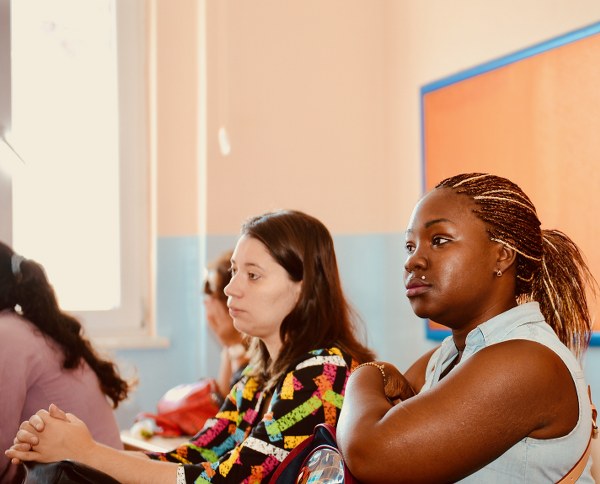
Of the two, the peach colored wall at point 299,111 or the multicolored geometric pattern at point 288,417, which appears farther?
the peach colored wall at point 299,111

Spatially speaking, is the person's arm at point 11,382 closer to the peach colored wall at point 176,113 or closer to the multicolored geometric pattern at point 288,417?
the multicolored geometric pattern at point 288,417

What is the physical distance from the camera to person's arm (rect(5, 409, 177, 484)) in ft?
5.56

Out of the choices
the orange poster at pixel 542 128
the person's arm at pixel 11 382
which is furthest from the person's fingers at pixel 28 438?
the orange poster at pixel 542 128

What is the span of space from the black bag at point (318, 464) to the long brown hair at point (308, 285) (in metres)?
0.47

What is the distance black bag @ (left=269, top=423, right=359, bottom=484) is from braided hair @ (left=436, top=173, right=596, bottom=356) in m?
0.39

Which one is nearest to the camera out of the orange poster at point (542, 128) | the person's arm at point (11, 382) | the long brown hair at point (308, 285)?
the long brown hair at point (308, 285)

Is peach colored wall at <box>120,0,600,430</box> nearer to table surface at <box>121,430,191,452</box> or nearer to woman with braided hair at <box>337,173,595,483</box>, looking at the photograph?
table surface at <box>121,430,191,452</box>

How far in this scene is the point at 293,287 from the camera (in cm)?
194

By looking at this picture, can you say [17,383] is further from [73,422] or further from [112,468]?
[112,468]

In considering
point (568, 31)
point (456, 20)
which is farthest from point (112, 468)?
point (456, 20)

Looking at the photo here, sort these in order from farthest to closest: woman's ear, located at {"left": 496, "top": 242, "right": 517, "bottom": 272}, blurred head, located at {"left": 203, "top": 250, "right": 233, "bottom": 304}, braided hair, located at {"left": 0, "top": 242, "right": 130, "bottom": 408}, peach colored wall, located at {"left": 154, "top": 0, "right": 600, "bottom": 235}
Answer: peach colored wall, located at {"left": 154, "top": 0, "right": 600, "bottom": 235}, blurred head, located at {"left": 203, "top": 250, "right": 233, "bottom": 304}, braided hair, located at {"left": 0, "top": 242, "right": 130, "bottom": 408}, woman's ear, located at {"left": 496, "top": 242, "right": 517, "bottom": 272}

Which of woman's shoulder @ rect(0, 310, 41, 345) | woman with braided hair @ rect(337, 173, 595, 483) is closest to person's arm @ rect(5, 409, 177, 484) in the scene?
woman's shoulder @ rect(0, 310, 41, 345)

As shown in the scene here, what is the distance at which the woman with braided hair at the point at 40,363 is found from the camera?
2.11 metres

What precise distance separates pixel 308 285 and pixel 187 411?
4.37ft
